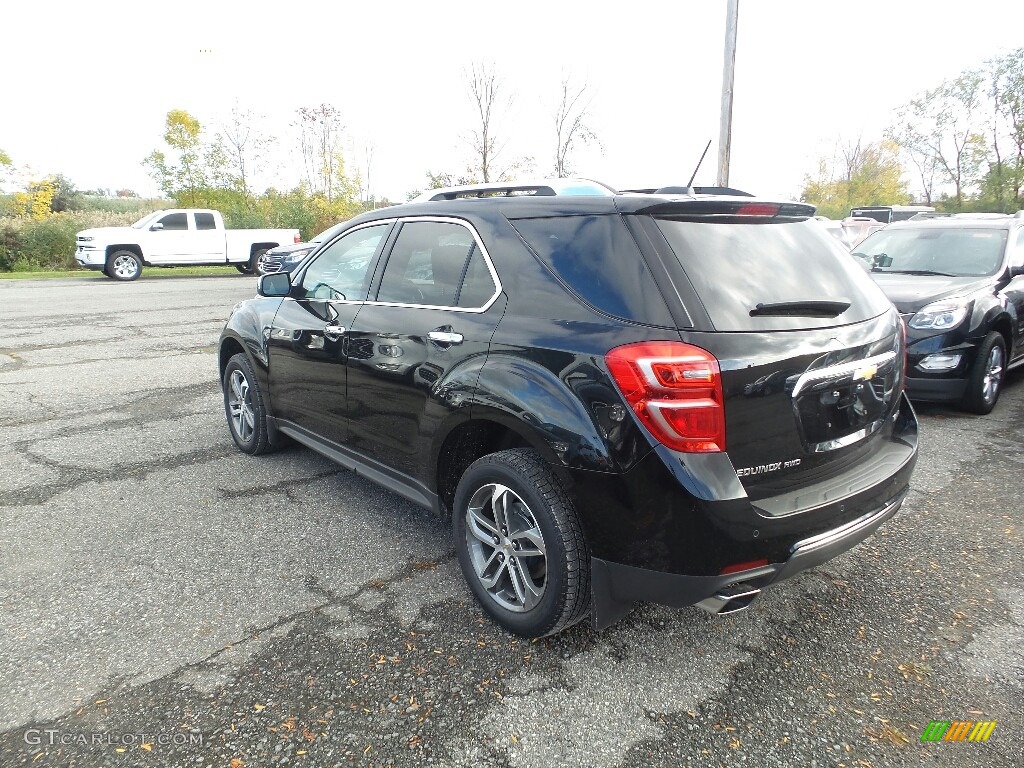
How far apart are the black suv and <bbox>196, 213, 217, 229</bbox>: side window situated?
69.4 ft

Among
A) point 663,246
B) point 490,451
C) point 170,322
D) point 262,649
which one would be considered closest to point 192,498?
point 262,649

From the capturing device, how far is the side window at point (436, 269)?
3.02 meters

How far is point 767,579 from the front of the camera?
231 centimetres

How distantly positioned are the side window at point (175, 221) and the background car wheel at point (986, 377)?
2195cm

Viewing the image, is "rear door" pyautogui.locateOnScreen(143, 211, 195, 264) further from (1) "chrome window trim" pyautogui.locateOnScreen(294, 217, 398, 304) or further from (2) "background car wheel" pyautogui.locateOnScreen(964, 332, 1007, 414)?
(2) "background car wheel" pyautogui.locateOnScreen(964, 332, 1007, 414)

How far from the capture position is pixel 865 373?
104 inches

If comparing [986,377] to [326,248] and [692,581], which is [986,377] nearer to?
[692,581]

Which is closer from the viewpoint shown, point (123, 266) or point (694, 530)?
point (694, 530)

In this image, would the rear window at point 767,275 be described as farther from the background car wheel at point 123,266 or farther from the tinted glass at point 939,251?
the background car wheel at point 123,266

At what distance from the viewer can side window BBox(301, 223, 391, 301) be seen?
3.75 m

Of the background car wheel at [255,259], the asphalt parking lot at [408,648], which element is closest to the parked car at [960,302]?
the asphalt parking lot at [408,648]

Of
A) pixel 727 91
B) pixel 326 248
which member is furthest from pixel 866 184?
pixel 326 248

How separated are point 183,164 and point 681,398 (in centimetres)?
3108

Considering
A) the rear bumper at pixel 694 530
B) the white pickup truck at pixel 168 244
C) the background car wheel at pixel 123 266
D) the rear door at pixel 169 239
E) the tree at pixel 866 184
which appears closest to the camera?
the rear bumper at pixel 694 530
